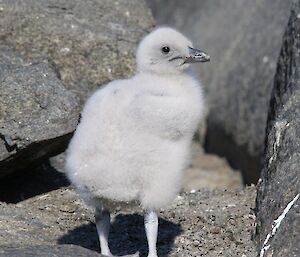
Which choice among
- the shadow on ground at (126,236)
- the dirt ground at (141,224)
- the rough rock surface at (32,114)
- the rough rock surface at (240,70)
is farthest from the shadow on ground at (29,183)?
the rough rock surface at (240,70)

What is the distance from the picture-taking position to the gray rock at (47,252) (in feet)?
19.6

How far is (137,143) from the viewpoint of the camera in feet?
21.2

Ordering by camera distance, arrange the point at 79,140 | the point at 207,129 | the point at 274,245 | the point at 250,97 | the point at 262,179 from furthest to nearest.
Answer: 1. the point at 207,129
2. the point at 250,97
3. the point at 262,179
4. the point at 79,140
5. the point at 274,245

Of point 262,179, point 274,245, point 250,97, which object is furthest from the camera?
point 250,97

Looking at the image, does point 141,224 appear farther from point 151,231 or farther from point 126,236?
point 151,231

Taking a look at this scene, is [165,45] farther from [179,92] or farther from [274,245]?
[274,245]

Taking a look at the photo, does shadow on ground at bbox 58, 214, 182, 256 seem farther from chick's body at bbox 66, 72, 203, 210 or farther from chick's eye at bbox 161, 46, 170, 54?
chick's eye at bbox 161, 46, 170, 54

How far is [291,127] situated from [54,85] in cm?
178

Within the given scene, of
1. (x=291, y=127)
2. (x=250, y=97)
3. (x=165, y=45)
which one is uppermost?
(x=165, y=45)

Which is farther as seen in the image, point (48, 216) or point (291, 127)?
point (48, 216)

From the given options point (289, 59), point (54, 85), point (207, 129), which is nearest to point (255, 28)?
point (207, 129)

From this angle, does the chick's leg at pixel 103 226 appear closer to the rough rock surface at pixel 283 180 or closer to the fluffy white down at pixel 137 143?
the fluffy white down at pixel 137 143

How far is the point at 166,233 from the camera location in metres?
7.46

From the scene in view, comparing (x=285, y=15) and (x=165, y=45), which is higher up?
(x=165, y=45)
